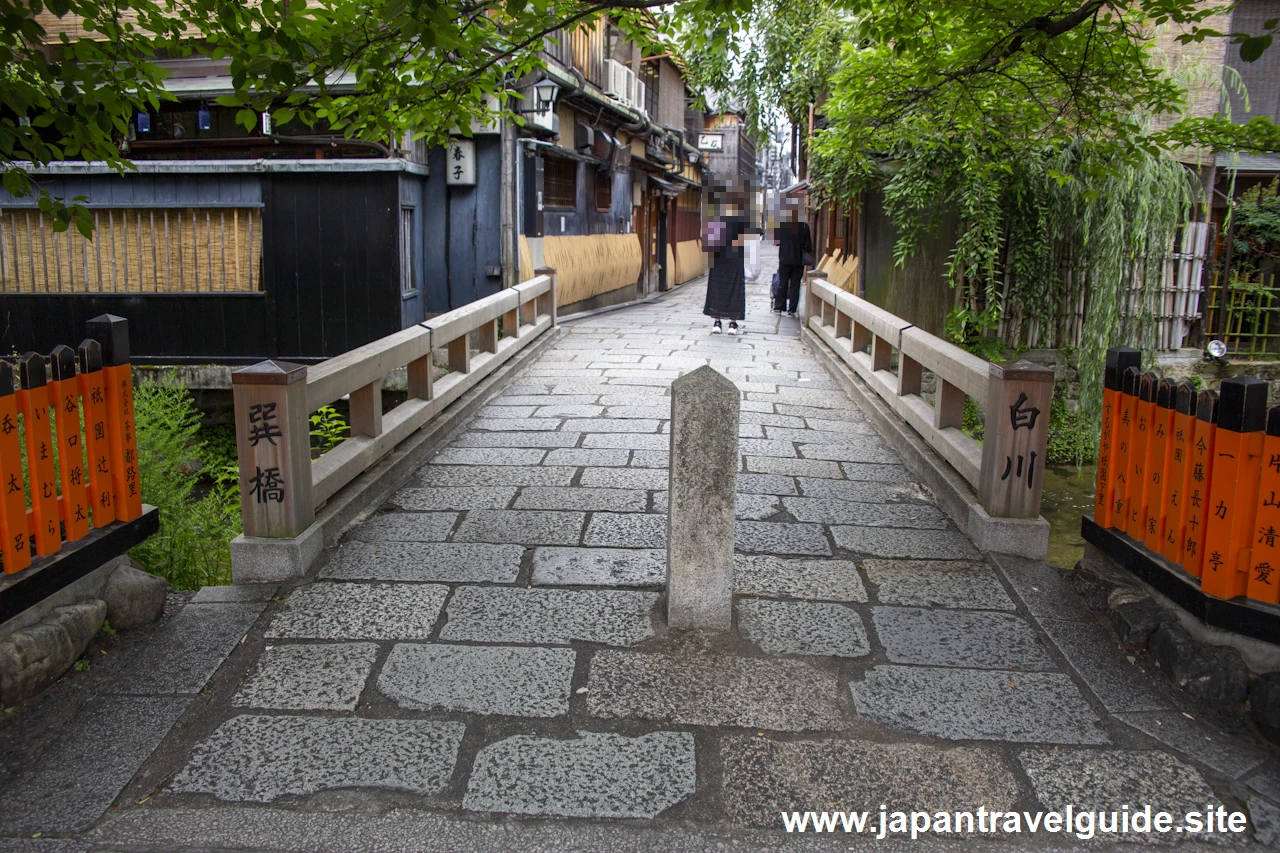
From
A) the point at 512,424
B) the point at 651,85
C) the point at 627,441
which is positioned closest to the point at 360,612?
the point at 627,441

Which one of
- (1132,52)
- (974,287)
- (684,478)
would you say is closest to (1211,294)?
(974,287)

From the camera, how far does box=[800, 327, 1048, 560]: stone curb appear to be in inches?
196

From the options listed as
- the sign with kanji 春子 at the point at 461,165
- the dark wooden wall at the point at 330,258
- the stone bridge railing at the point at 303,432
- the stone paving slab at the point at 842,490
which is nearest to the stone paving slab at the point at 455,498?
the stone bridge railing at the point at 303,432

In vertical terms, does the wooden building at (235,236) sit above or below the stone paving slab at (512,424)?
above

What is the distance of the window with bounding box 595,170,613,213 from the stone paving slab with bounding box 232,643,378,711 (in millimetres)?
15710

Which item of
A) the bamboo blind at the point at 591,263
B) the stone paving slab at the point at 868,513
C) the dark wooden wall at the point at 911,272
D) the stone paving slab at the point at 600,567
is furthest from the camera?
the bamboo blind at the point at 591,263

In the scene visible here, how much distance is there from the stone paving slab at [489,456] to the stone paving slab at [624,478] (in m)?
0.51

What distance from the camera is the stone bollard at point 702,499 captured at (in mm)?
3938

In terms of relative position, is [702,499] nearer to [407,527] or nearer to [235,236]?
[407,527]

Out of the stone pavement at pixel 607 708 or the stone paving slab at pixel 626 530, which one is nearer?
the stone pavement at pixel 607 708

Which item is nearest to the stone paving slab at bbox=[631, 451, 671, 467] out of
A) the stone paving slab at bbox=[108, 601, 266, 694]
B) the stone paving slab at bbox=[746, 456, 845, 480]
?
the stone paving slab at bbox=[746, 456, 845, 480]

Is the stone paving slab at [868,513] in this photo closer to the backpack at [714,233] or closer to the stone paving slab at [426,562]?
the stone paving slab at [426,562]

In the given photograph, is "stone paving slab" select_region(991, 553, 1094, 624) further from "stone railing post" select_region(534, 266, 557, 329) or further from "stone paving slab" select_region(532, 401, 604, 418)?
"stone railing post" select_region(534, 266, 557, 329)

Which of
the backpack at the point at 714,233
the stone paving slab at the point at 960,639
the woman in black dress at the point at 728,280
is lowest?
the stone paving slab at the point at 960,639
